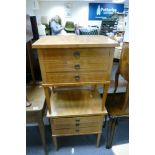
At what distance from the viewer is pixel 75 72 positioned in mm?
1051

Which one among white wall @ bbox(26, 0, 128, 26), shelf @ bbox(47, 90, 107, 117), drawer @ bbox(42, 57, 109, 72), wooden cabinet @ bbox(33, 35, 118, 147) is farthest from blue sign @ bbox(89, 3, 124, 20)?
drawer @ bbox(42, 57, 109, 72)

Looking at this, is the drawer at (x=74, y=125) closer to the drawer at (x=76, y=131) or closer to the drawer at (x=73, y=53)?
the drawer at (x=76, y=131)

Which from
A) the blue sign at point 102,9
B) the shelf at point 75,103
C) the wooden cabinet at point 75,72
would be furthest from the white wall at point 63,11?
the wooden cabinet at point 75,72

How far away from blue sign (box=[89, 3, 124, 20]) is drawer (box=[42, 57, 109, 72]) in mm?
6623

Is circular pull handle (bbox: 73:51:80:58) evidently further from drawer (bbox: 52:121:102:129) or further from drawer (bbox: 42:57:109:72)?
drawer (bbox: 52:121:102:129)

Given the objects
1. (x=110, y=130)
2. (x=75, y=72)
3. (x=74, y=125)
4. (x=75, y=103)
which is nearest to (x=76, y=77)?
(x=75, y=72)

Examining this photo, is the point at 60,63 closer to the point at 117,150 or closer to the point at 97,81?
the point at 97,81

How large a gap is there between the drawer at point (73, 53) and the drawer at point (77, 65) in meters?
0.02

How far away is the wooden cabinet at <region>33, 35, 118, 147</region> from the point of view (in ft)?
3.18
